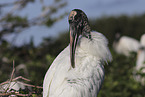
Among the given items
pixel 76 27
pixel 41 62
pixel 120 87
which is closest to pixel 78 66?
pixel 76 27

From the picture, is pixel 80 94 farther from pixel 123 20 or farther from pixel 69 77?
pixel 123 20

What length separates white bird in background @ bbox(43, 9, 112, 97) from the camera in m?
1.88

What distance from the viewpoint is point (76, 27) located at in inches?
84.8

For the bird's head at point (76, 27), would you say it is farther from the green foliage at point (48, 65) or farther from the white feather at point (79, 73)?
the green foliage at point (48, 65)

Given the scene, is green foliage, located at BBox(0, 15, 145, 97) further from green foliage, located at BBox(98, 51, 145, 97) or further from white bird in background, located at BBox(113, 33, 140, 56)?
white bird in background, located at BBox(113, 33, 140, 56)

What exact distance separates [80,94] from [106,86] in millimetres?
2145

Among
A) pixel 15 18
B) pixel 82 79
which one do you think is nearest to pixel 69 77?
pixel 82 79

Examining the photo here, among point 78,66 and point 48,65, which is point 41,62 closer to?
point 48,65

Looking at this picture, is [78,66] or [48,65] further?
[48,65]

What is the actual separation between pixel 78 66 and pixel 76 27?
0.41 m

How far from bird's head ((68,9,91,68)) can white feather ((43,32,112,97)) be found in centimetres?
9

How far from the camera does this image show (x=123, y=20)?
19141 mm

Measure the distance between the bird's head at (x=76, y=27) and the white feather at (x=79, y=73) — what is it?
89 millimetres

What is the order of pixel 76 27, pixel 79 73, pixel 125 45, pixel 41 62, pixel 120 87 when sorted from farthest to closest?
pixel 125 45, pixel 41 62, pixel 120 87, pixel 76 27, pixel 79 73
